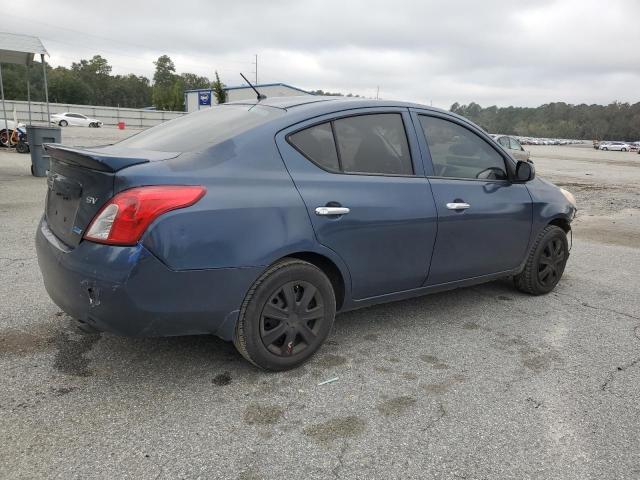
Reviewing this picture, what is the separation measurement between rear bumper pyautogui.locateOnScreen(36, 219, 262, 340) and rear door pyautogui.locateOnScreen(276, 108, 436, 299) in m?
0.64

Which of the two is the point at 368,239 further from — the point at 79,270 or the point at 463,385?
the point at 79,270

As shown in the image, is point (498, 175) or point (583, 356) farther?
point (498, 175)

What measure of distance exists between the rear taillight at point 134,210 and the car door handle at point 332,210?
0.76 metres

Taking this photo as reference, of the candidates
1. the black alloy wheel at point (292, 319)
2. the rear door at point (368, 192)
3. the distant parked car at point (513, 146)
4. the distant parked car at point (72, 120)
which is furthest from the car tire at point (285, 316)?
the distant parked car at point (72, 120)

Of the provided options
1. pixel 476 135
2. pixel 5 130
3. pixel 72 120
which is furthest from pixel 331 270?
pixel 72 120

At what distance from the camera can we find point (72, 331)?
3.56 metres

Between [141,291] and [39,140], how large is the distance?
34.8 ft

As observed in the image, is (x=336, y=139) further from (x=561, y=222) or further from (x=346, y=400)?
(x=561, y=222)

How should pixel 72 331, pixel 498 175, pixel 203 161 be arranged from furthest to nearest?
pixel 498 175
pixel 72 331
pixel 203 161

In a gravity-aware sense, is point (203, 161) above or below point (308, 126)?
below

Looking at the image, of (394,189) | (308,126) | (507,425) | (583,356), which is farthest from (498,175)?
(507,425)

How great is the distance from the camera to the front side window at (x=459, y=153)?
3.84 m

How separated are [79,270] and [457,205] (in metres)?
2.53

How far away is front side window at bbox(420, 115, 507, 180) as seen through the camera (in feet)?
12.6
